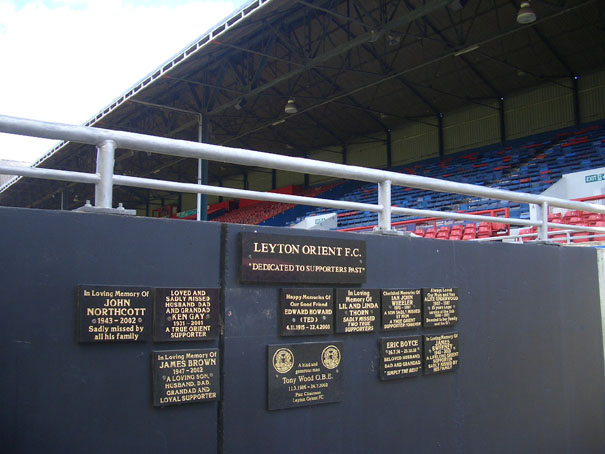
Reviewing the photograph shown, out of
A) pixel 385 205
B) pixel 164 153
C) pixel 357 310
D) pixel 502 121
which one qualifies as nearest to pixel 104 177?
pixel 164 153

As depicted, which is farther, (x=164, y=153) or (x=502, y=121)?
(x=502, y=121)

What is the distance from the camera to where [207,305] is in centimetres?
330

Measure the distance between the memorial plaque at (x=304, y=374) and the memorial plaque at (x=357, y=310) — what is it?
157 mm

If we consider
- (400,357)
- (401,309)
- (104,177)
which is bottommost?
(400,357)

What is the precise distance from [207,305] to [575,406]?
13.6 feet

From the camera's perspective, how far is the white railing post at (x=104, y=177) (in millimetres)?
3059

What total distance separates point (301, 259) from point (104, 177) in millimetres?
1361

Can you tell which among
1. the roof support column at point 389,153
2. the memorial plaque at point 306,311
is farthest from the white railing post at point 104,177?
the roof support column at point 389,153

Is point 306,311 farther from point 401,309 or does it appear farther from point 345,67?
point 345,67

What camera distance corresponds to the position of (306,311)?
374 centimetres

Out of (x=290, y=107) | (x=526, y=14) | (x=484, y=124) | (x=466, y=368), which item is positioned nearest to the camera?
(x=466, y=368)

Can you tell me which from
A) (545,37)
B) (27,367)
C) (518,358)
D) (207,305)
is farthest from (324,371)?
(545,37)

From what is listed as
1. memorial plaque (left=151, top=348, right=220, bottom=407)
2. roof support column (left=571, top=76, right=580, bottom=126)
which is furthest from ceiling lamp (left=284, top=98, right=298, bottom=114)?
memorial plaque (left=151, top=348, right=220, bottom=407)

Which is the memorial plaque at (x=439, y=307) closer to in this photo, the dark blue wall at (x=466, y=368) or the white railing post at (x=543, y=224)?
the dark blue wall at (x=466, y=368)
